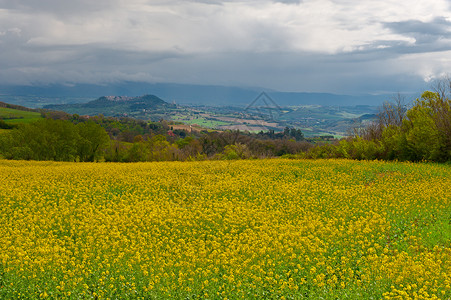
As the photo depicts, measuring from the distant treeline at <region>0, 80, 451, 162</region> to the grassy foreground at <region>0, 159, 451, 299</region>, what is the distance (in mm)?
10695

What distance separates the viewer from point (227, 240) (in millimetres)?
12203

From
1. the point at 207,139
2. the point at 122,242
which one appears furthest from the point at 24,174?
the point at 207,139

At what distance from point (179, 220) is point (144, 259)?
3700 mm

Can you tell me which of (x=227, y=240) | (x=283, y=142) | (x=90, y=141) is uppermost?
(x=90, y=141)

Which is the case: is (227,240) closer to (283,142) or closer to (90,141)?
(90,141)

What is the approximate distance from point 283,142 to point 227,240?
71.2m

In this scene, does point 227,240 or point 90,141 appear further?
point 90,141

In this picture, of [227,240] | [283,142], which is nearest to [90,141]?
[283,142]

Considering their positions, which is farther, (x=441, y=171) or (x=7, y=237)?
(x=441, y=171)

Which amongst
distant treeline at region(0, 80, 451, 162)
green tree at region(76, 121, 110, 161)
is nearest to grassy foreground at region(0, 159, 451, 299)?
distant treeline at region(0, 80, 451, 162)

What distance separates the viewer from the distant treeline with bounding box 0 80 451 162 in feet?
108

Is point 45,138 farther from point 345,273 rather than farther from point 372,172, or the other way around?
point 345,273

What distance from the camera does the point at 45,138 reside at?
2036 inches

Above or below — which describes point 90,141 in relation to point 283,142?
above
